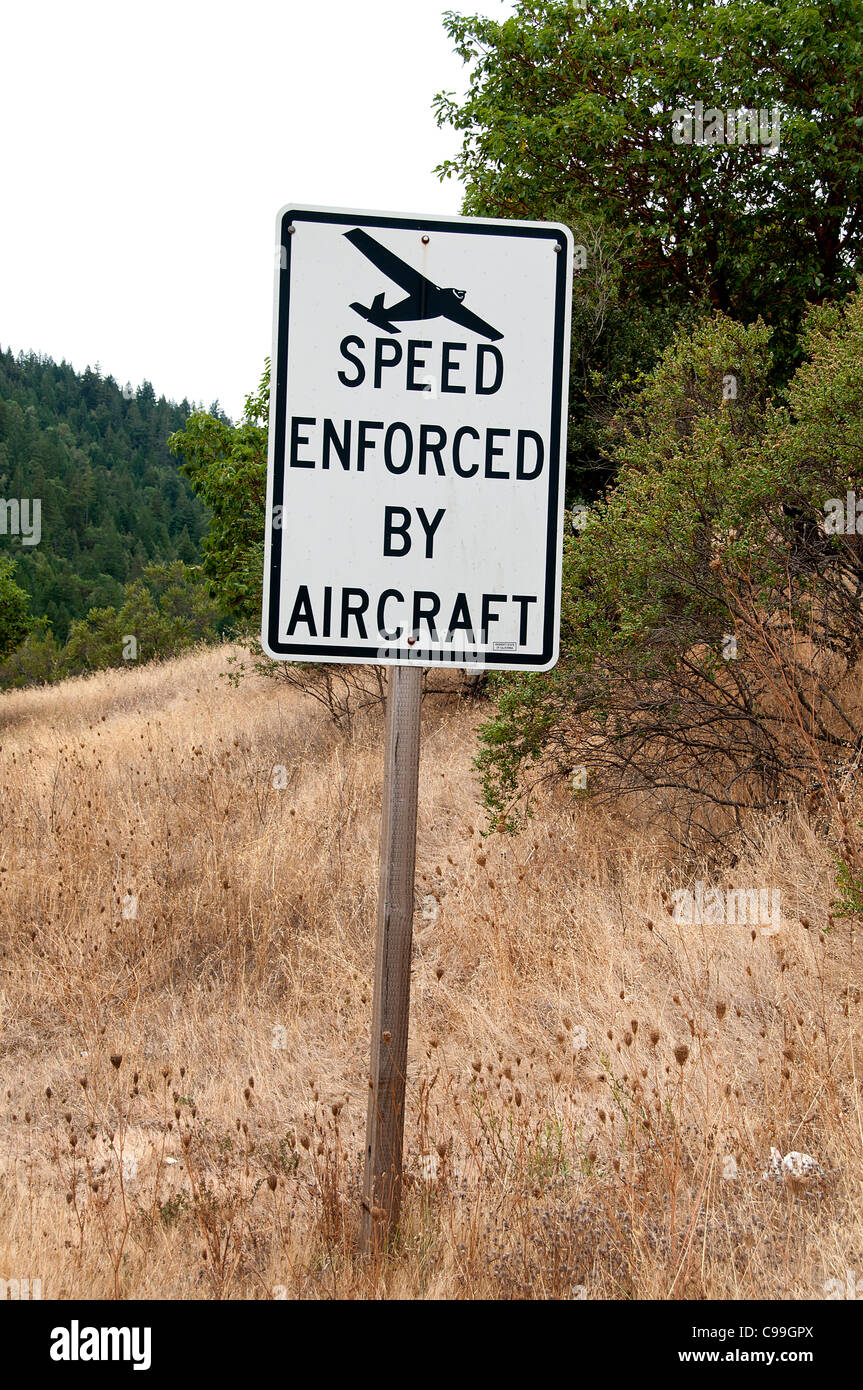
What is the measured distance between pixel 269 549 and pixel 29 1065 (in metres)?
3.29

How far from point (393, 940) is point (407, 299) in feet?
5.23

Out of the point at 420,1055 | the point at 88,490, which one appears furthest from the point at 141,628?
the point at 88,490

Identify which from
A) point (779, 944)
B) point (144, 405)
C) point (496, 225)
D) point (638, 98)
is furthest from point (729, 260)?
point (144, 405)

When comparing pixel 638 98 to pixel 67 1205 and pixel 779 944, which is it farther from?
pixel 67 1205

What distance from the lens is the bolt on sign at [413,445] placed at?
8.03 feet

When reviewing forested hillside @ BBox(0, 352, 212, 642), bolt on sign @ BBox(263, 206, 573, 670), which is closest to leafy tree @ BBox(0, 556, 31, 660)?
bolt on sign @ BBox(263, 206, 573, 670)

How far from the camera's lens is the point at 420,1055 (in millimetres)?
4398

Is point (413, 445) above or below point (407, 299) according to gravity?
below

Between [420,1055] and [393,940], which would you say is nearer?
[393,940]

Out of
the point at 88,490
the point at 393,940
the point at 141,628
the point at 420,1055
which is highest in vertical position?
the point at 88,490

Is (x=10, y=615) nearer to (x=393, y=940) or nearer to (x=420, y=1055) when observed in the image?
(x=420, y=1055)

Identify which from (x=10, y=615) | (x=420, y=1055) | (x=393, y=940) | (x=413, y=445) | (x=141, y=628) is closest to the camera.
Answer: (x=413, y=445)

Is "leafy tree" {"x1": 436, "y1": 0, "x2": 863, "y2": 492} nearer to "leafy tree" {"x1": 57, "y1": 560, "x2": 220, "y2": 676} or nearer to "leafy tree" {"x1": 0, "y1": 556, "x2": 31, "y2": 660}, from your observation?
"leafy tree" {"x1": 0, "y1": 556, "x2": 31, "y2": 660}

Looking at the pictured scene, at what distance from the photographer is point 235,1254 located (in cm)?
262
